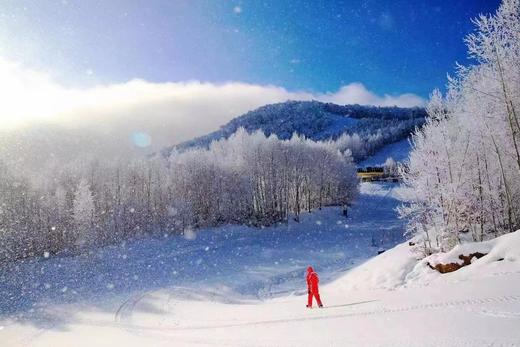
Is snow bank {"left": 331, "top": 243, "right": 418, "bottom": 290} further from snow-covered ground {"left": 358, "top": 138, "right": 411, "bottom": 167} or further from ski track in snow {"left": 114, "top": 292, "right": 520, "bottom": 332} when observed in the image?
snow-covered ground {"left": 358, "top": 138, "right": 411, "bottom": 167}

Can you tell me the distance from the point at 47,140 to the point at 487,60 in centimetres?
21237

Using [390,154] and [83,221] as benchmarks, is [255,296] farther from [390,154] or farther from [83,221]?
[390,154]

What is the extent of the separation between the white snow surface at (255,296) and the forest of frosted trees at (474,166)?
3.43 meters

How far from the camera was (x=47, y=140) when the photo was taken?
198000 mm

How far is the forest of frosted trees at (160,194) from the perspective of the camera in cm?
4709

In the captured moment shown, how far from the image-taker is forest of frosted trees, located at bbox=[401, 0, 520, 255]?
2233 cm

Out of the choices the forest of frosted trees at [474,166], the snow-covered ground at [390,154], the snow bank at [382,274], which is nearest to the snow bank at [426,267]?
the snow bank at [382,274]

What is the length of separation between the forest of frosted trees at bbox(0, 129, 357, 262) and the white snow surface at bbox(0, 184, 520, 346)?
6732mm

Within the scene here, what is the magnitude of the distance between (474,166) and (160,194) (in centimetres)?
4860

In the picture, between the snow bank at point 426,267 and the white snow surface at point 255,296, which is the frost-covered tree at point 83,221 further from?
the snow bank at point 426,267

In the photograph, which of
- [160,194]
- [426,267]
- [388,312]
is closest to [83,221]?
[160,194]

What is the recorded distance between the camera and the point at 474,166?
85.6ft

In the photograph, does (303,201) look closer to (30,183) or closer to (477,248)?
(30,183)

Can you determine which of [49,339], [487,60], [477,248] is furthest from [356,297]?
[487,60]
